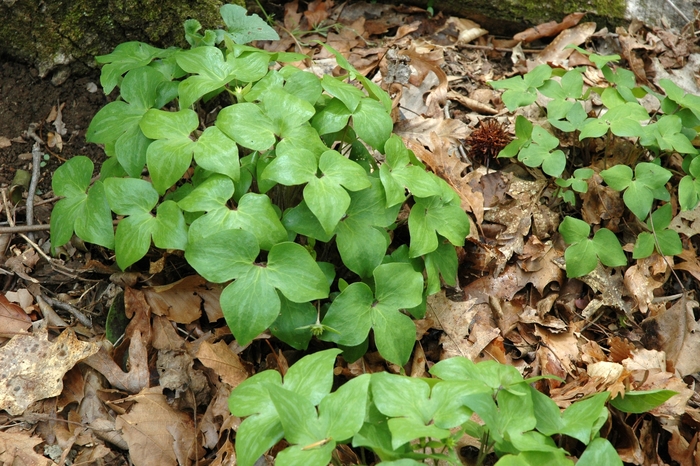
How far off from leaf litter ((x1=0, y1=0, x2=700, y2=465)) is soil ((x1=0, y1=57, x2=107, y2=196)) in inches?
2.1

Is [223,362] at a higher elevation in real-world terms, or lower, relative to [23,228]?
lower

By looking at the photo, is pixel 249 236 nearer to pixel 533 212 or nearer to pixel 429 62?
pixel 533 212

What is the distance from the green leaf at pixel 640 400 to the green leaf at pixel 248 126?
1547mm

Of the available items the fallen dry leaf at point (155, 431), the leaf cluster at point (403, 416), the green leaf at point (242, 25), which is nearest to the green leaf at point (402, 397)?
the leaf cluster at point (403, 416)

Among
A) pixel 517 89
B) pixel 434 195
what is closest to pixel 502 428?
pixel 434 195

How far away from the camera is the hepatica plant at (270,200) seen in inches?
73.5

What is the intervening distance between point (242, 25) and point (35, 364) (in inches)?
65.4

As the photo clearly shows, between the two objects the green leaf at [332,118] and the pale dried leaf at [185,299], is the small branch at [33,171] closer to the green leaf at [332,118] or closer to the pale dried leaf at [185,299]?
the pale dried leaf at [185,299]

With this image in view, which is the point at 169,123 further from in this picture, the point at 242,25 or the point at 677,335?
the point at 677,335

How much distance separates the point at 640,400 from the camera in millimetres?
1933

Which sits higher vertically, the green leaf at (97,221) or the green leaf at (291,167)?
the green leaf at (291,167)

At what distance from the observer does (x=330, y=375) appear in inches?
66.0

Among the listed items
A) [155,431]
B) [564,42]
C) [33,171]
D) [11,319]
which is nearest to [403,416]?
[155,431]

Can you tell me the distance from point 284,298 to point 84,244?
41.6 inches
